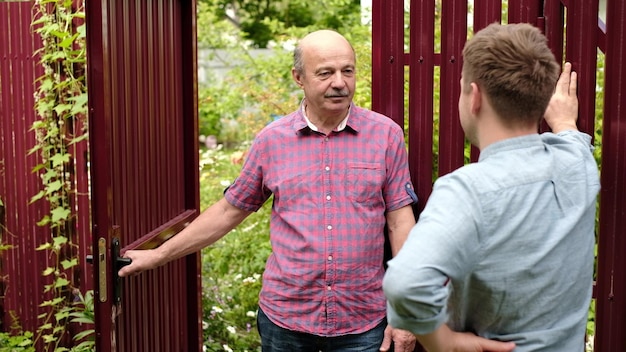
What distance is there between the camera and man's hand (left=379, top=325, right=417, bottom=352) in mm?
2951

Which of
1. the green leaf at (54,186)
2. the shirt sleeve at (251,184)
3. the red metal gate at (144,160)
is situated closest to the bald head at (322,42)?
the shirt sleeve at (251,184)

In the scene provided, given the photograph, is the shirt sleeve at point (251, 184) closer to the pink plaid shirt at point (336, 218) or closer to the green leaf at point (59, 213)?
the pink plaid shirt at point (336, 218)

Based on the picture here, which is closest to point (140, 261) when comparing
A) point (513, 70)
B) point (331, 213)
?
point (331, 213)

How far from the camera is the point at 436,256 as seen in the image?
1.74m

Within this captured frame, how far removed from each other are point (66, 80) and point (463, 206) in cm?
316

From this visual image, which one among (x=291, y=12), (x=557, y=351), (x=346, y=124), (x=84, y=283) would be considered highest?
(x=291, y=12)

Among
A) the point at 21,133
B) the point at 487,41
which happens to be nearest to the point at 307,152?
the point at 487,41

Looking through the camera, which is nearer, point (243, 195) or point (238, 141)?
point (243, 195)

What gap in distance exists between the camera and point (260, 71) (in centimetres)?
867

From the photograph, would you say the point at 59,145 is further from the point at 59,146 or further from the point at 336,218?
the point at 336,218

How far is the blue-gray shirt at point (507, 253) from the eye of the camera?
1.76 metres

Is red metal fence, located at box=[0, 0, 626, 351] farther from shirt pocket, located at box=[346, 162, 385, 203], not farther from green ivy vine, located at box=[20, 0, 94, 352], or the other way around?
green ivy vine, located at box=[20, 0, 94, 352]

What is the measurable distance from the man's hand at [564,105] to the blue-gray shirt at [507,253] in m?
0.49

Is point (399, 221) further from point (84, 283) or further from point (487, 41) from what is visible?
point (84, 283)
